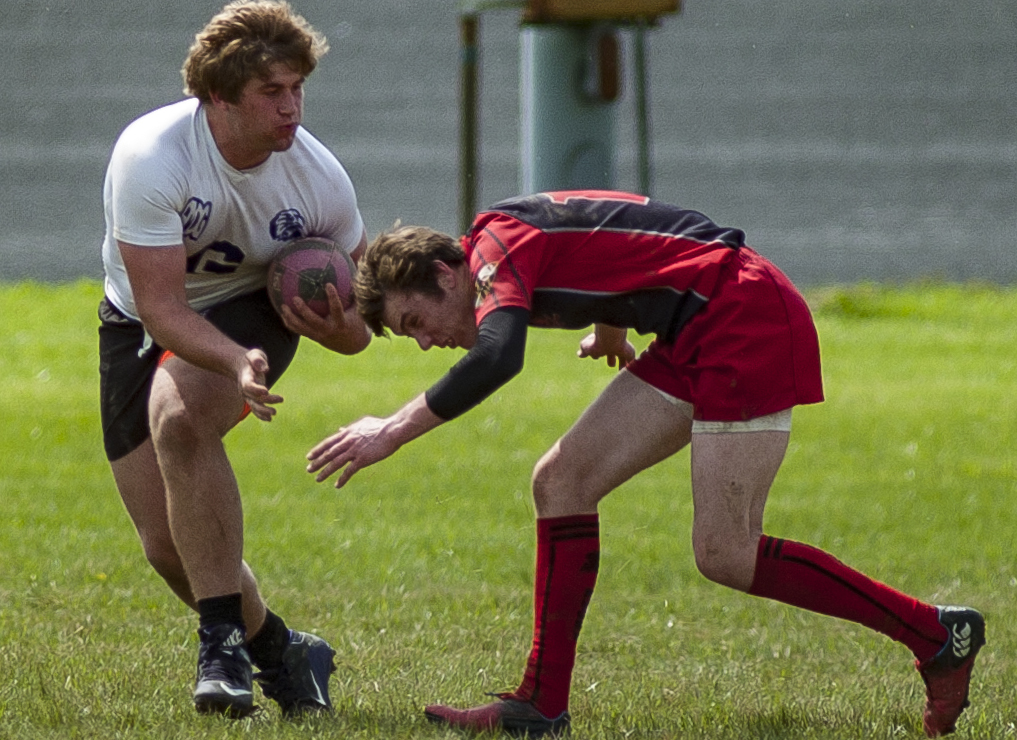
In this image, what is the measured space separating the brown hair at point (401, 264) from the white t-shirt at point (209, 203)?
1.86ft

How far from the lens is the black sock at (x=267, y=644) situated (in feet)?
16.9

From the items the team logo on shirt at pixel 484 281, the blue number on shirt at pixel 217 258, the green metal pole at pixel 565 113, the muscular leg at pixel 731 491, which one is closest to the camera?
the team logo on shirt at pixel 484 281

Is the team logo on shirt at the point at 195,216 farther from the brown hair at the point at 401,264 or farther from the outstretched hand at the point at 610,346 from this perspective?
the outstretched hand at the point at 610,346

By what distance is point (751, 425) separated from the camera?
464 centimetres

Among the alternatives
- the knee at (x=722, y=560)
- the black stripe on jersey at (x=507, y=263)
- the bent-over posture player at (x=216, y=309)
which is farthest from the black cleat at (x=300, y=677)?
the black stripe on jersey at (x=507, y=263)

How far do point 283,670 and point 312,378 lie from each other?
26.1 feet

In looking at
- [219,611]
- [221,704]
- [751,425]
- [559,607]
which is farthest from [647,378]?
[221,704]

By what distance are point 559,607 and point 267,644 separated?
1.00m

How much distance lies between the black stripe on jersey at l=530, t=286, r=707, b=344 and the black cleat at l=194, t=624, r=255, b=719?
1.31 meters

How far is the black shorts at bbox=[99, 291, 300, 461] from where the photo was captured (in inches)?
202

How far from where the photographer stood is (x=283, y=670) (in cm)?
511

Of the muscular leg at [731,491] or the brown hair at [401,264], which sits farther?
the muscular leg at [731,491]

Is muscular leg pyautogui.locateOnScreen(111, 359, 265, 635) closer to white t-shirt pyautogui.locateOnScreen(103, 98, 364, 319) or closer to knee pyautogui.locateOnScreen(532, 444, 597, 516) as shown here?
white t-shirt pyautogui.locateOnScreen(103, 98, 364, 319)

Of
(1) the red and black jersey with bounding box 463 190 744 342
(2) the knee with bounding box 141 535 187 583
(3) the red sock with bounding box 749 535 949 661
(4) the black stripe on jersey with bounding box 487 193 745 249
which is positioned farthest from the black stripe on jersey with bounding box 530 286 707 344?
(2) the knee with bounding box 141 535 187 583
